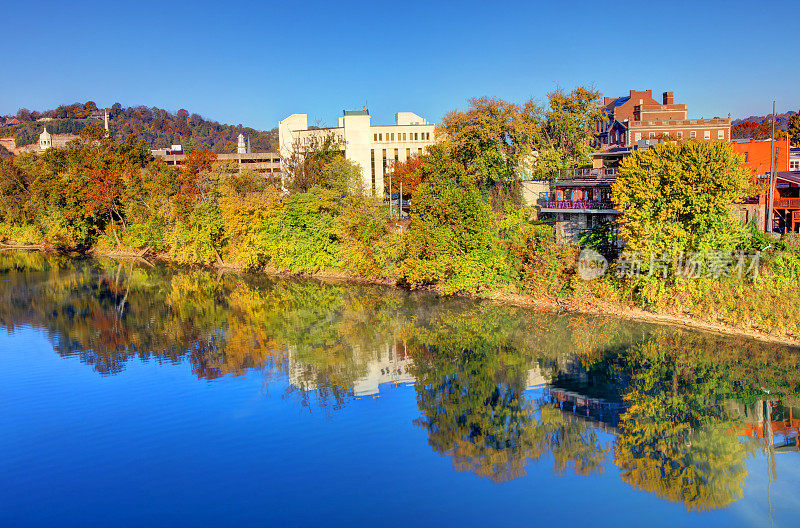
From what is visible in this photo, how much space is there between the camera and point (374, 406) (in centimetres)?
2369

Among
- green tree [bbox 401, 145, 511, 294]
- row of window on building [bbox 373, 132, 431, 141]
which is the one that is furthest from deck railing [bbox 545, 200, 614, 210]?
row of window on building [bbox 373, 132, 431, 141]

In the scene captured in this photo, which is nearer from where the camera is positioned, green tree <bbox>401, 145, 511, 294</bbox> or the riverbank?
A: the riverbank

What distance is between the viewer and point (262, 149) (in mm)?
180250

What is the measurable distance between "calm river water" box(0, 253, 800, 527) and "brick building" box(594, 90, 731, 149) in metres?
34.3

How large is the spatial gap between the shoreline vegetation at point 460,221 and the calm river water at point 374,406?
273cm

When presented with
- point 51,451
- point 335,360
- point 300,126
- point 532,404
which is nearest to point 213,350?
point 335,360

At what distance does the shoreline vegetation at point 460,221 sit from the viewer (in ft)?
105

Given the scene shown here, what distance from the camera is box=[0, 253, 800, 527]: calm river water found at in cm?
1714

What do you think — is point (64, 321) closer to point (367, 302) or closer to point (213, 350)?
point (213, 350)

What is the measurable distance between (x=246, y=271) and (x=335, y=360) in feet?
95.7

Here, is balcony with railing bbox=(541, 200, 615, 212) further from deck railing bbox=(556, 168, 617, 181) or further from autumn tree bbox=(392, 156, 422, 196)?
autumn tree bbox=(392, 156, 422, 196)

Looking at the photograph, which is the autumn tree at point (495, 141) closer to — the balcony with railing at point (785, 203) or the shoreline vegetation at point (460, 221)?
the shoreline vegetation at point (460, 221)

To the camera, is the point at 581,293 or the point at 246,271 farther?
the point at 246,271

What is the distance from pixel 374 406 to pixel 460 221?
1929 centimetres
